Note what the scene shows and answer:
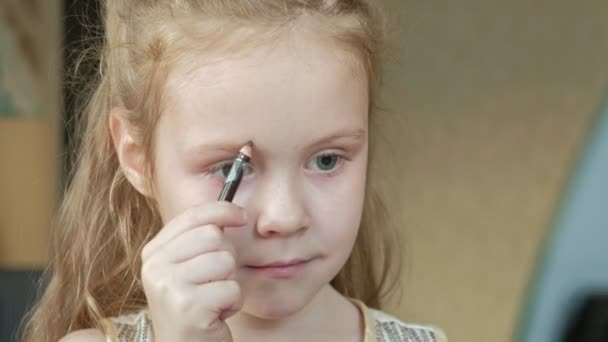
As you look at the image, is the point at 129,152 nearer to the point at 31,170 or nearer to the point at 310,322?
the point at 310,322

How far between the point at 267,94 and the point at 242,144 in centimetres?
5

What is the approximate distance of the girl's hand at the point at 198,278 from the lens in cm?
100

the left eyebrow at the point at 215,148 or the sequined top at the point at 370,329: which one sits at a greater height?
the left eyebrow at the point at 215,148

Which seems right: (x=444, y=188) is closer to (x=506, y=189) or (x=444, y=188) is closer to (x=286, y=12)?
(x=506, y=189)

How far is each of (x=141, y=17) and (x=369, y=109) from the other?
0.85 ft

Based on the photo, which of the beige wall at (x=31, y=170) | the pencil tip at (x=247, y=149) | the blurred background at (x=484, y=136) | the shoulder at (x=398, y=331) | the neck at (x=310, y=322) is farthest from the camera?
the beige wall at (x=31, y=170)

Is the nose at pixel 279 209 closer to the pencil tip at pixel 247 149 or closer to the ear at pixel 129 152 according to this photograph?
the pencil tip at pixel 247 149

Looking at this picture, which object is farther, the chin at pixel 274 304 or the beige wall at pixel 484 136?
the beige wall at pixel 484 136

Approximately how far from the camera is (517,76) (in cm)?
255

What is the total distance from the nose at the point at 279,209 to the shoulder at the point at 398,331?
0.29 meters

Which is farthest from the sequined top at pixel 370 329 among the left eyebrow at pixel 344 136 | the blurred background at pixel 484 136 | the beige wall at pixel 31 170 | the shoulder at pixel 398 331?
the beige wall at pixel 31 170

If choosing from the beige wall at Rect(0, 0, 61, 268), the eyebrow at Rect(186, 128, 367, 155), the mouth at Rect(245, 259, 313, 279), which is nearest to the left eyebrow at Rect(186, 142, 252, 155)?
the eyebrow at Rect(186, 128, 367, 155)

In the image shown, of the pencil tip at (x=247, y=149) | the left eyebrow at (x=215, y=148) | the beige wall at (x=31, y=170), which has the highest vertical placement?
the pencil tip at (x=247, y=149)

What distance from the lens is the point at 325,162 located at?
1055 mm
